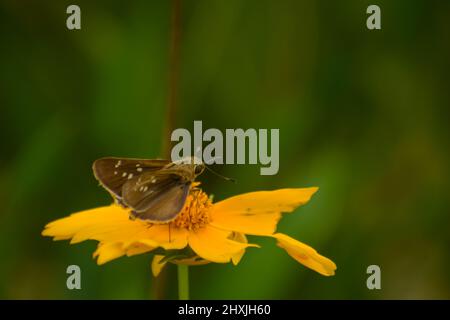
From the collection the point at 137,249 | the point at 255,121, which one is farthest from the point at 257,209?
the point at 255,121

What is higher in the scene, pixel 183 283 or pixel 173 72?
pixel 173 72

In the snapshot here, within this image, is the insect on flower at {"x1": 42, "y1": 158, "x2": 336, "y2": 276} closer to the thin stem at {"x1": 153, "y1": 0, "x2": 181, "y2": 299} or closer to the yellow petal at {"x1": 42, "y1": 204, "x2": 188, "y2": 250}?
the yellow petal at {"x1": 42, "y1": 204, "x2": 188, "y2": 250}

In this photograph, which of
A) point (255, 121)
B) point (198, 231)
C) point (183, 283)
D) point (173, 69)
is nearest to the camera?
point (183, 283)

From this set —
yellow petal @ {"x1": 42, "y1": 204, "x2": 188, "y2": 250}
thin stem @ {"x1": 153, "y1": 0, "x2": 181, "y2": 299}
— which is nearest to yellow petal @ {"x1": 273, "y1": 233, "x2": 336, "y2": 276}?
yellow petal @ {"x1": 42, "y1": 204, "x2": 188, "y2": 250}

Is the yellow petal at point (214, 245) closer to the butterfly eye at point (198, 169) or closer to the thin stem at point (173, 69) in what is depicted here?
the butterfly eye at point (198, 169)

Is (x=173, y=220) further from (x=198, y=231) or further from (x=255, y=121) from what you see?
(x=255, y=121)

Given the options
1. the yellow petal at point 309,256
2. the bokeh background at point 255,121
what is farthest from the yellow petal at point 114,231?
the bokeh background at point 255,121
